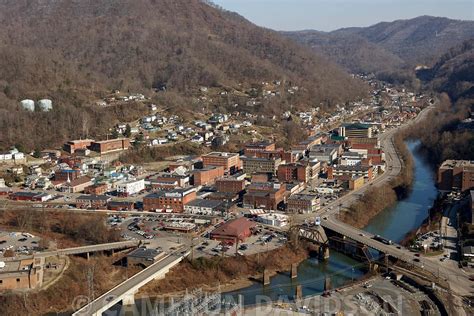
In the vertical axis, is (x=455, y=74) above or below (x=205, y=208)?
above

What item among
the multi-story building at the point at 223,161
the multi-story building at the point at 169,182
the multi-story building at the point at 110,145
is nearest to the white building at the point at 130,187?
the multi-story building at the point at 169,182

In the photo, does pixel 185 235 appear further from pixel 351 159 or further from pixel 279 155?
pixel 351 159

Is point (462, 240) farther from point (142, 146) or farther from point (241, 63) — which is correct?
point (241, 63)

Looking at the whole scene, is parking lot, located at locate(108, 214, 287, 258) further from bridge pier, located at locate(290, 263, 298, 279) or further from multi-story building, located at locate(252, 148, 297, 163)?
multi-story building, located at locate(252, 148, 297, 163)

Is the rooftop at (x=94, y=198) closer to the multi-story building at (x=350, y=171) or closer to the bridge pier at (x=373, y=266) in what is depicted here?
the multi-story building at (x=350, y=171)

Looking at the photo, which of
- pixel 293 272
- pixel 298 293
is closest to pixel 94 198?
pixel 293 272

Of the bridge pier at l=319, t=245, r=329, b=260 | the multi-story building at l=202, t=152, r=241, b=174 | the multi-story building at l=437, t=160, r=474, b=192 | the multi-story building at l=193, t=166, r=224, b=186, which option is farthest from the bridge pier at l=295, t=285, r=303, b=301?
the multi-story building at l=202, t=152, r=241, b=174
